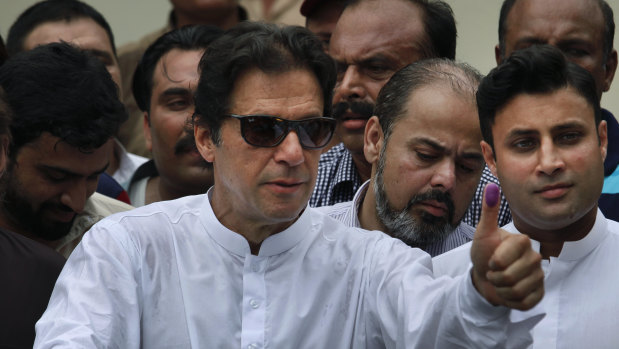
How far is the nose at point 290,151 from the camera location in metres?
3.44

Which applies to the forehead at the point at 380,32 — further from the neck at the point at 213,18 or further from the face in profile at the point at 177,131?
the neck at the point at 213,18

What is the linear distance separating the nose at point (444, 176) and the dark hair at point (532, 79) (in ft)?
1.20

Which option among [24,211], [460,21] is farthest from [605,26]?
[24,211]

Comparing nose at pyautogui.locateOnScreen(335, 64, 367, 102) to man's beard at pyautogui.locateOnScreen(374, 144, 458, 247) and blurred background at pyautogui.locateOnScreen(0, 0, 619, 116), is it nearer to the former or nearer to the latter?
man's beard at pyautogui.locateOnScreen(374, 144, 458, 247)

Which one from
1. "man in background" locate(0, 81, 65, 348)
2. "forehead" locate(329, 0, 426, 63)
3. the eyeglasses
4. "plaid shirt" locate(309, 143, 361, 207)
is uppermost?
the eyeglasses

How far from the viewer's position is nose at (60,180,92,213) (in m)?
4.61

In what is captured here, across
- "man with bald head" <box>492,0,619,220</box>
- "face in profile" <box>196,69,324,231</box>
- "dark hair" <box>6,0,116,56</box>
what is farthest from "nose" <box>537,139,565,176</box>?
"dark hair" <box>6,0,116,56</box>

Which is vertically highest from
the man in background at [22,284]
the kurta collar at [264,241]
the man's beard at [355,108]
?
the kurta collar at [264,241]

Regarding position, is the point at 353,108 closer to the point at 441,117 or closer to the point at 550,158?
the point at 441,117

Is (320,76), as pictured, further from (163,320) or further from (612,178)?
(612,178)

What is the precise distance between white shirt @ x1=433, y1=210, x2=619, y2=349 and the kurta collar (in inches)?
22.5

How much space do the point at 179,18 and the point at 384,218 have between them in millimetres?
2973

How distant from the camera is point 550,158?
11.5 ft

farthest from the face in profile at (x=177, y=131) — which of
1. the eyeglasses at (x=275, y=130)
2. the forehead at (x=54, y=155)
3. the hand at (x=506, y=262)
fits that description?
the hand at (x=506, y=262)
